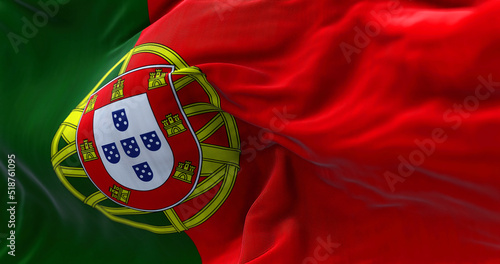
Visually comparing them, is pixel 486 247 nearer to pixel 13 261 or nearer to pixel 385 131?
pixel 385 131

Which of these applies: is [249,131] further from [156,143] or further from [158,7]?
[158,7]

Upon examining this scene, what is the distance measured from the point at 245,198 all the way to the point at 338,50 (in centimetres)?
22

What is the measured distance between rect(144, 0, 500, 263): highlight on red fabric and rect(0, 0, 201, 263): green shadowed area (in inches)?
4.7

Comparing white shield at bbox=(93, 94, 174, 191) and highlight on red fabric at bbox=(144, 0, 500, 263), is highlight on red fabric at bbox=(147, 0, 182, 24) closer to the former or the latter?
highlight on red fabric at bbox=(144, 0, 500, 263)

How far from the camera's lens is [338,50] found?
45 cm

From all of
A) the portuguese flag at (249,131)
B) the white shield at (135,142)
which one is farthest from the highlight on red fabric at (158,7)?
the white shield at (135,142)

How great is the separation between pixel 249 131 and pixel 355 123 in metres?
0.15

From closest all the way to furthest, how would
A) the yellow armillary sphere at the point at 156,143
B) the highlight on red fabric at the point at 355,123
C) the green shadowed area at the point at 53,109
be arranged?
the highlight on red fabric at the point at 355,123
the yellow armillary sphere at the point at 156,143
the green shadowed area at the point at 53,109

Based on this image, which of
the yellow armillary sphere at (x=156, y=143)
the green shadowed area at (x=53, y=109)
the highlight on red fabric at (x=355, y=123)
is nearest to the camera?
the highlight on red fabric at (x=355, y=123)

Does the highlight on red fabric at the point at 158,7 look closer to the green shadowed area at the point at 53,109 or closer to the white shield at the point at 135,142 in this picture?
the green shadowed area at the point at 53,109

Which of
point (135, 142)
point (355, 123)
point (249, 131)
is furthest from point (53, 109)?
point (355, 123)

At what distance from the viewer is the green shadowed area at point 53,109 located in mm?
638

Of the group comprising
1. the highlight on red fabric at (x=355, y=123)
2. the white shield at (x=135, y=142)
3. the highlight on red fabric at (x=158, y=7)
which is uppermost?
the highlight on red fabric at (x=158, y=7)

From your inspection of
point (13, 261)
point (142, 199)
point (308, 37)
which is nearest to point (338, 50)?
point (308, 37)
